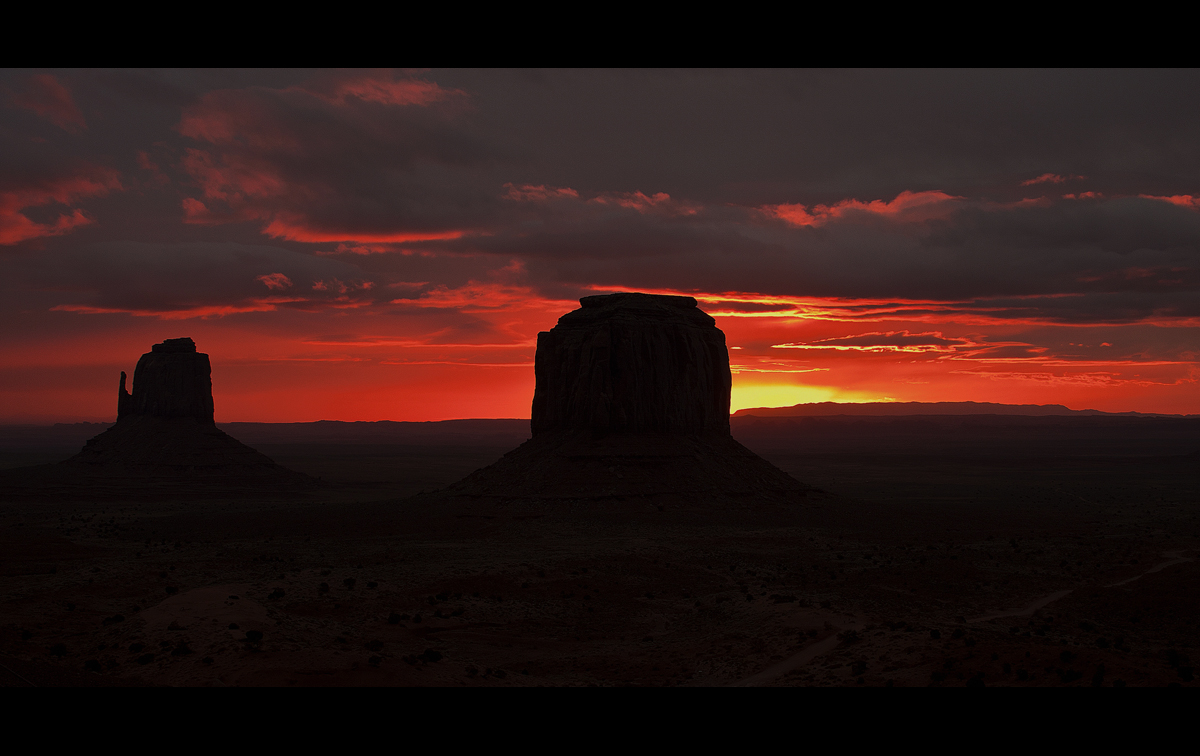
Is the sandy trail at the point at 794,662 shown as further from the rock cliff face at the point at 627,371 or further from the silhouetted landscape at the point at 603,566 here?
the rock cliff face at the point at 627,371

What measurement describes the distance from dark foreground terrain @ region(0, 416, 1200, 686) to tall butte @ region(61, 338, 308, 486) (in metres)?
26.3

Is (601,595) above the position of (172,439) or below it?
below

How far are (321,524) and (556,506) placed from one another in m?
15.6

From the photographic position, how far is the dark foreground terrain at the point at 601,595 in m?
17.4

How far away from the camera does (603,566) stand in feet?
117

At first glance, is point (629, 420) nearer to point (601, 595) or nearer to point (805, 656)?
point (601, 595)

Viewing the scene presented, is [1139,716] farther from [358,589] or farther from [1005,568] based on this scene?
[1005,568]

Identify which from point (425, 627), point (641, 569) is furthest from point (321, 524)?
point (425, 627)

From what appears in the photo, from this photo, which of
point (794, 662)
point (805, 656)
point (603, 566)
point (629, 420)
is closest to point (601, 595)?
point (603, 566)

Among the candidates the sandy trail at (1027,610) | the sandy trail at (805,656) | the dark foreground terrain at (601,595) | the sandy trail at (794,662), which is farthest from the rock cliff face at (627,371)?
the sandy trail at (794,662)

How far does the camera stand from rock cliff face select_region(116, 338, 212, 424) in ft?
328

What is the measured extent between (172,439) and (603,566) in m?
79.8

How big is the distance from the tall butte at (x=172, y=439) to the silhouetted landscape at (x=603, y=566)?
2.25 ft

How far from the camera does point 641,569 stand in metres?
35.2
